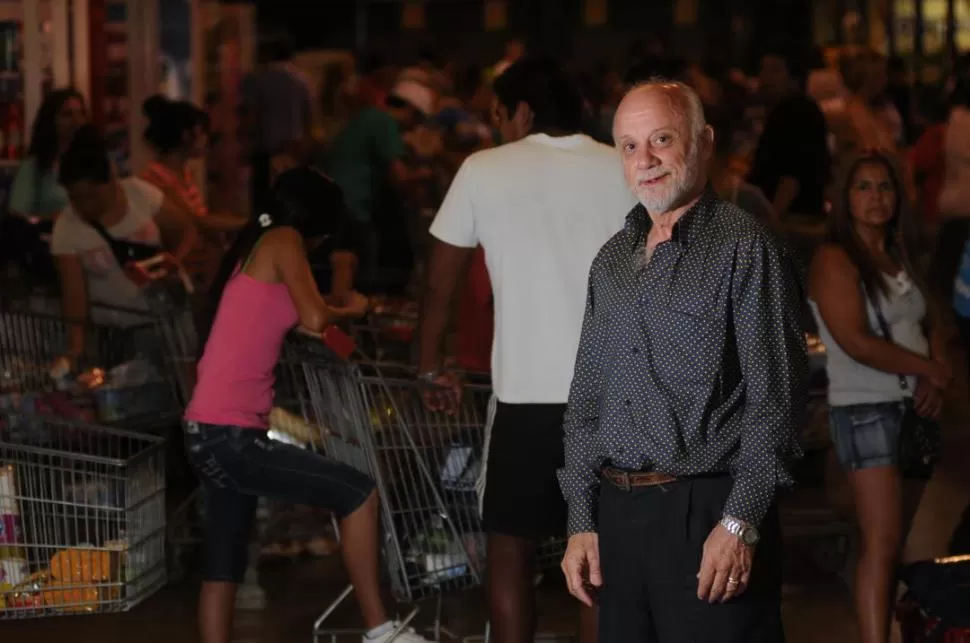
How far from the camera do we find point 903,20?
953 inches

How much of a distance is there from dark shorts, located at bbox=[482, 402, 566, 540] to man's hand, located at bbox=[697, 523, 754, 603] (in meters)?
1.56

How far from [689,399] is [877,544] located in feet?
6.78

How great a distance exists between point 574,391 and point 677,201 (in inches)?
19.4

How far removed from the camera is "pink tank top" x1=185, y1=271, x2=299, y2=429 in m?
5.40

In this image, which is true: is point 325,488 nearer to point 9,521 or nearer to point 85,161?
point 9,521

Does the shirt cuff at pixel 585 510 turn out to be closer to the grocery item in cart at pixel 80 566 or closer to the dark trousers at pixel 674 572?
the dark trousers at pixel 674 572

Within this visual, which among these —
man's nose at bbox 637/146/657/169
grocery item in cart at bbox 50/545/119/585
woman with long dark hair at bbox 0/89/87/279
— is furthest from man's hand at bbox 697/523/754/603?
woman with long dark hair at bbox 0/89/87/279

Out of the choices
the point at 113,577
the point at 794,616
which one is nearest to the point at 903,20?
the point at 794,616

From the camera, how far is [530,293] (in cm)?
508

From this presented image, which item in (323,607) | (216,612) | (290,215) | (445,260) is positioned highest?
(290,215)

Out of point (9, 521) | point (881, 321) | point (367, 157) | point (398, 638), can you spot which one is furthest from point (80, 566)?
point (367, 157)

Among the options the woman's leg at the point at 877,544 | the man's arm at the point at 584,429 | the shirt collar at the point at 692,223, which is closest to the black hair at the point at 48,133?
Answer: the woman's leg at the point at 877,544

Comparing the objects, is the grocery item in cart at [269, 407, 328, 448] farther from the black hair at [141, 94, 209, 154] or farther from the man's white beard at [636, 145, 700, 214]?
the black hair at [141, 94, 209, 154]

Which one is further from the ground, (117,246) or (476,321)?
(117,246)
